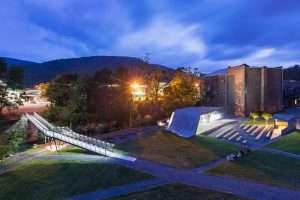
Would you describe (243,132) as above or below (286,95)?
below

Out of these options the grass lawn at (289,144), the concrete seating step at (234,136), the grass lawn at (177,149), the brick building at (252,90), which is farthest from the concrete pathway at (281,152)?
the brick building at (252,90)

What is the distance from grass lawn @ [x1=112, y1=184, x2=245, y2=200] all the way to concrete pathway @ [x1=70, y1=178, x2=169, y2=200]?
0.53 meters

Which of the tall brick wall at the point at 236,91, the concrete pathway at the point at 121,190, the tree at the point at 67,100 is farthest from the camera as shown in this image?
the tall brick wall at the point at 236,91

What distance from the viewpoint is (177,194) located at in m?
12.2

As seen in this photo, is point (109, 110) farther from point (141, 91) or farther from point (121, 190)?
point (121, 190)

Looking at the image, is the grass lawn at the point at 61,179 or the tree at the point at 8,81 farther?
the tree at the point at 8,81

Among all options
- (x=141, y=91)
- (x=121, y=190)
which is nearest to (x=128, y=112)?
(x=141, y=91)

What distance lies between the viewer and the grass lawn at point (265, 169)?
13.7 metres

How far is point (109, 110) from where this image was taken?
38062 millimetres

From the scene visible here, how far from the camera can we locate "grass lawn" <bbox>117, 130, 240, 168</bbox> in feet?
59.0

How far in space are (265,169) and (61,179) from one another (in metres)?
11.9

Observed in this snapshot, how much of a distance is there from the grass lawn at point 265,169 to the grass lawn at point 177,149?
1.76 metres

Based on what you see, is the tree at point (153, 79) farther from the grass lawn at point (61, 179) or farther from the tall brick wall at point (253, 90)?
the grass lawn at point (61, 179)

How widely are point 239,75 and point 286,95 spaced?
1762 cm
